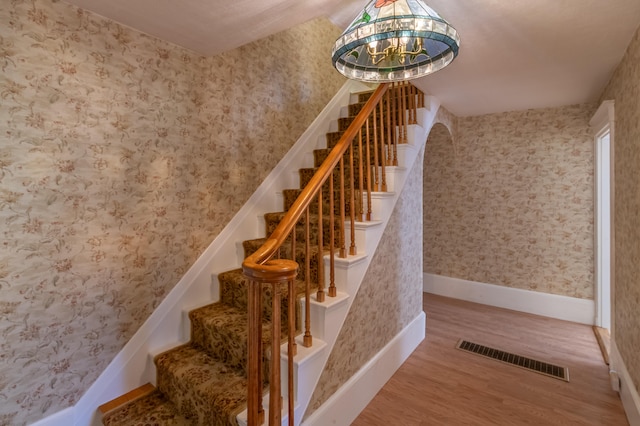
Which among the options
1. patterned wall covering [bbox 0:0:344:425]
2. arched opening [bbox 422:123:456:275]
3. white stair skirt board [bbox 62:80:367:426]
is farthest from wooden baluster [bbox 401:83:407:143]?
arched opening [bbox 422:123:456:275]

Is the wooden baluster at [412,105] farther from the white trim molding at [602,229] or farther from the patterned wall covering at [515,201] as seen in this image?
the white trim molding at [602,229]

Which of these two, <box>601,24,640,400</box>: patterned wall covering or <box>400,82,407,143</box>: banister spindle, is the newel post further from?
<box>601,24,640,400</box>: patterned wall covering

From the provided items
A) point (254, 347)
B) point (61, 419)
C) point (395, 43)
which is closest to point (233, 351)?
point (254, 347)

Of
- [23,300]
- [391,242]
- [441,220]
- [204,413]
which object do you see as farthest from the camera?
[441,220]

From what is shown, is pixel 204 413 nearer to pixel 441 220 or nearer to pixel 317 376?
pixel 317 376

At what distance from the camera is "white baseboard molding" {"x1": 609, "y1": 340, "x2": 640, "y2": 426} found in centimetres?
176

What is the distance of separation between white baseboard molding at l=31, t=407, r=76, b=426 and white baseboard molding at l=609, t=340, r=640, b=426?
A: 3026 millimetres

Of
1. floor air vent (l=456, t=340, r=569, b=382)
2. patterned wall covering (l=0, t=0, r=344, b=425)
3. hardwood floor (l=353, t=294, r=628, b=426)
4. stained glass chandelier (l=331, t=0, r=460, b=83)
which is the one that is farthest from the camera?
floor air vent (l=456, t=340, r=569, b=382)

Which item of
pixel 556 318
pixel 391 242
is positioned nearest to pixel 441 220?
pixel 556 318

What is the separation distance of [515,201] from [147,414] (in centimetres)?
395

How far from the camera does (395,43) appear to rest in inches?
56.6

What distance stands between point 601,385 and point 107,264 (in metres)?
3.41

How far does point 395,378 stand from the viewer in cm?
237

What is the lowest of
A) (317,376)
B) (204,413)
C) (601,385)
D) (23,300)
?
(601,385)
